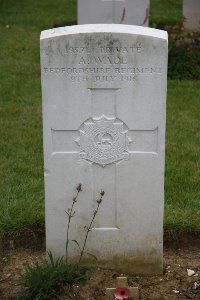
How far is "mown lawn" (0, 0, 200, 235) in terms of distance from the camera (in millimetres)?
4570

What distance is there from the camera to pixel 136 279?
3.92 meters

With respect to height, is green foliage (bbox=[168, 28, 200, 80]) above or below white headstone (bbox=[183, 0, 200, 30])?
below

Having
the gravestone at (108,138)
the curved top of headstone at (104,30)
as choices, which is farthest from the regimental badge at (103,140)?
the curved top of headstone at (104,30)

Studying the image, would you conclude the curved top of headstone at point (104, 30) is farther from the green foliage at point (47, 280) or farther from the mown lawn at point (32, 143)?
the mown lawn at point (32, 143)

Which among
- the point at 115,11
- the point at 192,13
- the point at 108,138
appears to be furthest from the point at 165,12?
the point at 108,138

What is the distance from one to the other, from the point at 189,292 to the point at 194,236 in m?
0.67

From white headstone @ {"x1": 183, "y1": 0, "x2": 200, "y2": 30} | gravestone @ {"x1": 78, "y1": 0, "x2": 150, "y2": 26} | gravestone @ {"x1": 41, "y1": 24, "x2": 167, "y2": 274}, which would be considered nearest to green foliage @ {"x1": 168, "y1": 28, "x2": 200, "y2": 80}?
gravestone @ {"x1": 78, "y1": 0, "x2": 150, "y2": 26}

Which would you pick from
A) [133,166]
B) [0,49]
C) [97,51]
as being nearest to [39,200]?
[133,166]

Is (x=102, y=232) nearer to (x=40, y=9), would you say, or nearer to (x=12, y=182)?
(x=12, y=182)

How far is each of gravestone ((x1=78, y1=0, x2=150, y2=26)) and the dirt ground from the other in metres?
4.95

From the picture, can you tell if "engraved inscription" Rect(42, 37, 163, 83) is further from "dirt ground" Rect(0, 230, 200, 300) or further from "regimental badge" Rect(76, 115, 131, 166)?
"dirt ground" Rect(0, 230, 200, 300)

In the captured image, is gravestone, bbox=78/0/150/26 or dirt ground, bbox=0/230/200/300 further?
Result: gravestone, bbox=78/0/150/26

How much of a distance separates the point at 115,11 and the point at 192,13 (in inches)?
66.9

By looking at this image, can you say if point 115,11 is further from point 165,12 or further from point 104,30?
point 165,12
